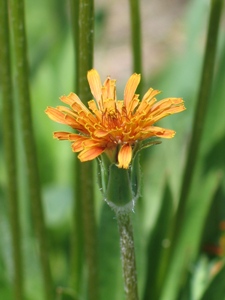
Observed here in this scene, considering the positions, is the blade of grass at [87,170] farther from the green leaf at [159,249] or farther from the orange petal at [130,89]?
the green leaf at [159,249]

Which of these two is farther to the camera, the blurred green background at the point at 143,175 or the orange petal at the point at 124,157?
the blurred green background at the point at 143,175

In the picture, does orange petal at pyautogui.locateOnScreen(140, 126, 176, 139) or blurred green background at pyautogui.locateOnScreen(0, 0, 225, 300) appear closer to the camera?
orange petal at pyautogui.locateOnScreen(140, 126, 176, 139)

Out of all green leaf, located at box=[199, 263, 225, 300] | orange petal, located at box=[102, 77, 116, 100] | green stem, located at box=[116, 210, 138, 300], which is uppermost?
orange petal, located at box=[102, 77, 116, 100]

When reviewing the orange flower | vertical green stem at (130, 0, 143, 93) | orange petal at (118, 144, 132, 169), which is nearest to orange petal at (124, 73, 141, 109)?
the orange flower

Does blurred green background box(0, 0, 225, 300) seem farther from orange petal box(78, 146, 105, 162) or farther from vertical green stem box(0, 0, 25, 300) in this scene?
orange petal box(78, 146, 105, 162)

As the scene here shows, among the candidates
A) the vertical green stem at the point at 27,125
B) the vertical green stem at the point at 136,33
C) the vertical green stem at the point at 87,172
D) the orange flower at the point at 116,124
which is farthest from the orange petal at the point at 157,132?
the vertical green stem at the point at 136,33

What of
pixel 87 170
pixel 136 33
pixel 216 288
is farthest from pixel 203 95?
pixel 216 288

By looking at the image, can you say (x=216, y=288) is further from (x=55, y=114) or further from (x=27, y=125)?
(x=55, y=114)
